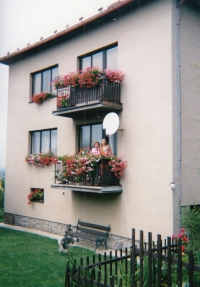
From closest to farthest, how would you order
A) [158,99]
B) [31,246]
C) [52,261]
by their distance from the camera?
[52,261] → [158,99] → [31,246]

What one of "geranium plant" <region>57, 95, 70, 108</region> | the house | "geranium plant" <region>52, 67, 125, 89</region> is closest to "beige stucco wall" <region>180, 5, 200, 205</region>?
the house

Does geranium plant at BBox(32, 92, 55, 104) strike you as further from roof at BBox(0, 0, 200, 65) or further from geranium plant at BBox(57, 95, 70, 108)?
roof at BBox(0, 0, 200, 65)

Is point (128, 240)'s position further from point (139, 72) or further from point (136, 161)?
point (139, 72)

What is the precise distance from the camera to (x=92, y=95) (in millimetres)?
10867

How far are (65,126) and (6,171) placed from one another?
5587mm

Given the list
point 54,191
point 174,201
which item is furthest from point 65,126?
point 174,201

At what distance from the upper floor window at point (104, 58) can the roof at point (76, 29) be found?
106 centimetres

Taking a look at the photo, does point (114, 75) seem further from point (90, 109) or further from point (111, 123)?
point (111, 123)

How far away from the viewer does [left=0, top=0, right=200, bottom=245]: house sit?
9672mm

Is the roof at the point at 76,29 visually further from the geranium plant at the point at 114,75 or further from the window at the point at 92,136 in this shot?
the window at the point at 92,136

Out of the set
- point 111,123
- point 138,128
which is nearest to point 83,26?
point 111,123

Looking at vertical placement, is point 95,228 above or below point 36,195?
below

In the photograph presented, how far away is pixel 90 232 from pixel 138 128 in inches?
168

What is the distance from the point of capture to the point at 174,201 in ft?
30.6
